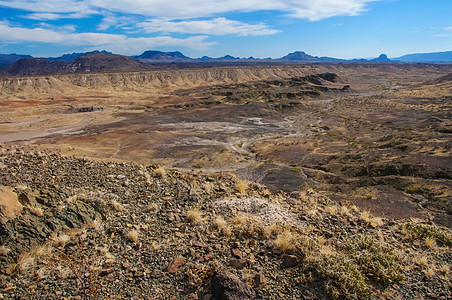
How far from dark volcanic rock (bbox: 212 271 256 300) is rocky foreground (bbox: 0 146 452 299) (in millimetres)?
25

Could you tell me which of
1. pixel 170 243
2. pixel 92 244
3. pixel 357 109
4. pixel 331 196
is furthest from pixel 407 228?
pixel 357 109

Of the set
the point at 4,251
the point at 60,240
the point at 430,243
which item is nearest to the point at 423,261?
the point at 430,243

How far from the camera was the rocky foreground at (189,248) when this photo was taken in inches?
268

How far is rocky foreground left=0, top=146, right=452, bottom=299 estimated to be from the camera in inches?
268

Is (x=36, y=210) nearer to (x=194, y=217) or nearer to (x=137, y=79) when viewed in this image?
(x=194, y=217)

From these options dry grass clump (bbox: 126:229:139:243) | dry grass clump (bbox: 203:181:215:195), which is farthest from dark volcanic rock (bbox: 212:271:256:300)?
dry grass clump (bbox: 203:181:215:195)

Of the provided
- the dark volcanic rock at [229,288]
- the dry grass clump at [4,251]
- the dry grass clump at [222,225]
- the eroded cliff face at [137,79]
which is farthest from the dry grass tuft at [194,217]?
the eroded cliff face at [137,79]

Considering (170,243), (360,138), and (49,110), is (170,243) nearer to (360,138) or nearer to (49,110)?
(360,138)

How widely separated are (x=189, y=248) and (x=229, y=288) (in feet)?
6.97

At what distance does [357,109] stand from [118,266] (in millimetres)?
72575

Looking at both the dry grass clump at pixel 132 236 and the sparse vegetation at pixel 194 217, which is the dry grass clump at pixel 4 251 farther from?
the sparse vegetation at pixel 194 217

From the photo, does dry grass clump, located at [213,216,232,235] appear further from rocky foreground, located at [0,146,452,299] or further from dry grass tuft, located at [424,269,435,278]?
dry grass tuft, located at [424,269,435,278]

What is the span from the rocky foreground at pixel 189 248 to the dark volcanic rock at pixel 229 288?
0.08 ft

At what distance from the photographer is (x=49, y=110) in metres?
73.2
